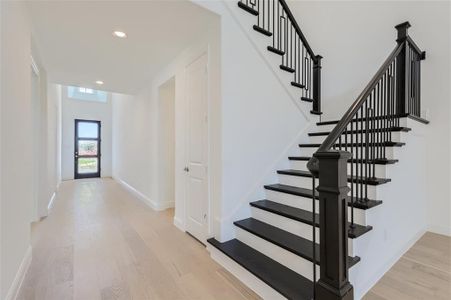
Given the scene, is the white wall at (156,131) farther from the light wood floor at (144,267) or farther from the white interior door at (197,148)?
the light wood floor at (144,267)

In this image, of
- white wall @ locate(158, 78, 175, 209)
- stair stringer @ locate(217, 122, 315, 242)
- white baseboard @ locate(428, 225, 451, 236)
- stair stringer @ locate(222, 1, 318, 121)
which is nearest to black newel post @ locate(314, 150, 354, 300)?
stair stringer @ locate(217, 122, 315, 242)

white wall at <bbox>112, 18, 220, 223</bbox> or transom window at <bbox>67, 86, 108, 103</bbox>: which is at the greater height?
transom window at <bbox>67, 86, 108, 103</bbox>

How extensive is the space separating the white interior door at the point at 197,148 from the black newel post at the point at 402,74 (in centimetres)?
218

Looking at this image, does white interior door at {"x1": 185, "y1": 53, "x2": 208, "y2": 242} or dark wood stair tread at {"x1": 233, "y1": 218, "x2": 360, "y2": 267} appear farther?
white interior door at {"x1": 185, "y1": 53, "x2": 208, "y2": 242}

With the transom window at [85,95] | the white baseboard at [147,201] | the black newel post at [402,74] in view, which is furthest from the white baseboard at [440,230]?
the transom window at [85,95]

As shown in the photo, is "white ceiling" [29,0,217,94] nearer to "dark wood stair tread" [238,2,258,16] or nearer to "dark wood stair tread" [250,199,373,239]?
"dark wood stair tread" [238,2,258,16]

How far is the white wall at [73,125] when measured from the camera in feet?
26.4

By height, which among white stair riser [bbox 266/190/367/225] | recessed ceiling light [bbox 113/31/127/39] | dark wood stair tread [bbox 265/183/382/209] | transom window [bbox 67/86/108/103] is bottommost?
white stair riser [bbox 266/190/367/225]

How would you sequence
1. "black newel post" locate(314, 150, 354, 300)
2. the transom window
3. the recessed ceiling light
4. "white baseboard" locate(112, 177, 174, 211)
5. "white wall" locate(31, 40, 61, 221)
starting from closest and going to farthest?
1. "black newel post" locate(314, 150, 354, 300)
2. the recessed ceiling light
3. "white wall" locate(31, 40, 61, 221)
4. "white baseboard" locate(112, 177, 174, 211)
5. the transom window

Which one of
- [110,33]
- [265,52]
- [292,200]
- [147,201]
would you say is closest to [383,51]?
[265,52]

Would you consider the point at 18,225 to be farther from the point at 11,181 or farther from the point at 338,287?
the point at 338,287

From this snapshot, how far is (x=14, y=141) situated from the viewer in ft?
5.82

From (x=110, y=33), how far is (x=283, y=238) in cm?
306

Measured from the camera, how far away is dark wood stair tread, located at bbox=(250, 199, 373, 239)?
1662mm
